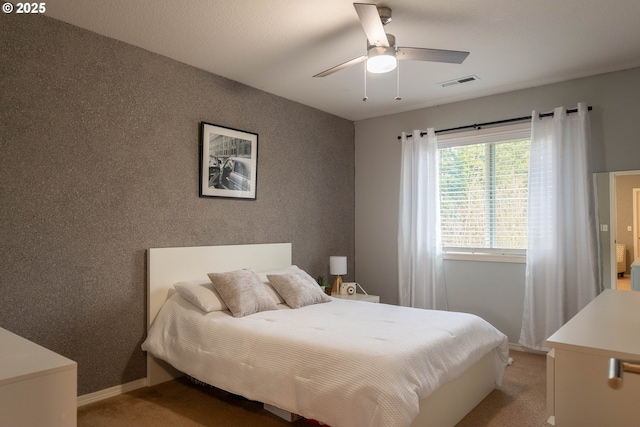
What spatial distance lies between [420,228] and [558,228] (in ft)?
4.43

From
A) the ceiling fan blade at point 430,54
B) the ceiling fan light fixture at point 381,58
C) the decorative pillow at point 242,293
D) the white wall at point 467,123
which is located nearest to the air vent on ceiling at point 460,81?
the white wall at point 467,123

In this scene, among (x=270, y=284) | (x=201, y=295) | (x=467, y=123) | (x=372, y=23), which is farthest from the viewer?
(x=467, y=123)

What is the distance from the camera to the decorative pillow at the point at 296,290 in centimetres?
343

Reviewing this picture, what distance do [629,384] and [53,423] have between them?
73.6 inches

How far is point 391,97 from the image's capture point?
4523 mm

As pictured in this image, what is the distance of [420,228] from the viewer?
4656mm

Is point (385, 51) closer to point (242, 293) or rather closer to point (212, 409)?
point (242, 293)

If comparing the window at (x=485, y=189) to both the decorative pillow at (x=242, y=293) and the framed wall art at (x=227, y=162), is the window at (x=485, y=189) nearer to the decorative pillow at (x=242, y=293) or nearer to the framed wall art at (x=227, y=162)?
the framed wall art at (x=227, y=162)

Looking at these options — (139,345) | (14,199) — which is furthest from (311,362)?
(14,199)

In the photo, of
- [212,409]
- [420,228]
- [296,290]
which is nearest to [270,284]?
[296,290]

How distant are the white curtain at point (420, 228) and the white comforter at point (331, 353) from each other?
1408 mm

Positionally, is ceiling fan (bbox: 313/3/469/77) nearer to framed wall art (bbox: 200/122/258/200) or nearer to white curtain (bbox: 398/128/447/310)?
framed wall art (bbox: 200/122/258/200)

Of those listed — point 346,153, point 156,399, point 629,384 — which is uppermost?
point 346,153

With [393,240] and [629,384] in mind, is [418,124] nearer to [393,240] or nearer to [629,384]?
[393,240]
